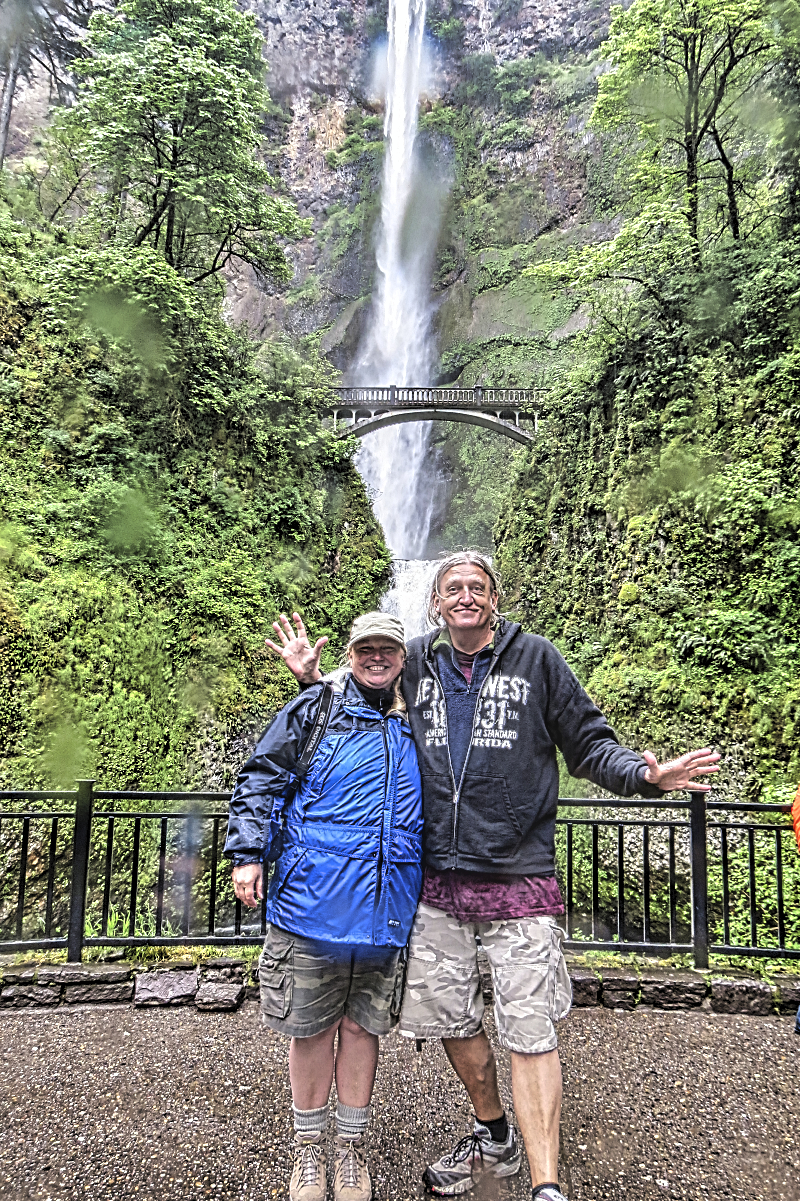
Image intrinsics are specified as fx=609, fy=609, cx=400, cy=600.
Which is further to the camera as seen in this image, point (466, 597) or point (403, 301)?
point (403, 301)

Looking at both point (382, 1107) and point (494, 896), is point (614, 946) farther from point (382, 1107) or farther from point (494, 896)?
point (494, 896)

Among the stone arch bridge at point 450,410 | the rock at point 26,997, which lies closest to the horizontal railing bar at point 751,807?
the rock at point 26,997

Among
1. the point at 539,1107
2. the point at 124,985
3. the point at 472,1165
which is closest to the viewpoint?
the point at 539,1107

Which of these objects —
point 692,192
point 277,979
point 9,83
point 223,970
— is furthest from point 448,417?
point 277,979

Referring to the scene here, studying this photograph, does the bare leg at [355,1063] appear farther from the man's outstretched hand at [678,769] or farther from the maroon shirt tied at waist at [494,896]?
the man's outstretched hand at [678,769]

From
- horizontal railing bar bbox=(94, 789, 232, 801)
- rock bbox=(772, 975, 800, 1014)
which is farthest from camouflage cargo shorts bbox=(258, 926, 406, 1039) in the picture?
rock bbox=(772, 975, 800, 1014)

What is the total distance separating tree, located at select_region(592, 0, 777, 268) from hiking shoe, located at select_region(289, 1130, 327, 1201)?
44.2 ft

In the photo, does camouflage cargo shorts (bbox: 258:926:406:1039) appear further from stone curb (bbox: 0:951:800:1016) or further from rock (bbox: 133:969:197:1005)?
rock (bbox: 133:969:197:1005)

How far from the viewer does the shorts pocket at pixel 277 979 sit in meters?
2.08

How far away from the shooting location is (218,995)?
3771 millimetres

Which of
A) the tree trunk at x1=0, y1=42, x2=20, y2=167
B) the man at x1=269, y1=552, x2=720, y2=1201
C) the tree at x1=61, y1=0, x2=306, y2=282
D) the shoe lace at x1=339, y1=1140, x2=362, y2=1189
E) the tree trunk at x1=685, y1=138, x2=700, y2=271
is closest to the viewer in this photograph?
the man at x1=269, y1=552, x2=720, y2=1201

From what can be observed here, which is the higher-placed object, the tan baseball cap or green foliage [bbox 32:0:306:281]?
green foliage [bbox 32:0:306:281]

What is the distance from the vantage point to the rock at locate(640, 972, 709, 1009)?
386 centimetres

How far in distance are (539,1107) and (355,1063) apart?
0.64 meters
